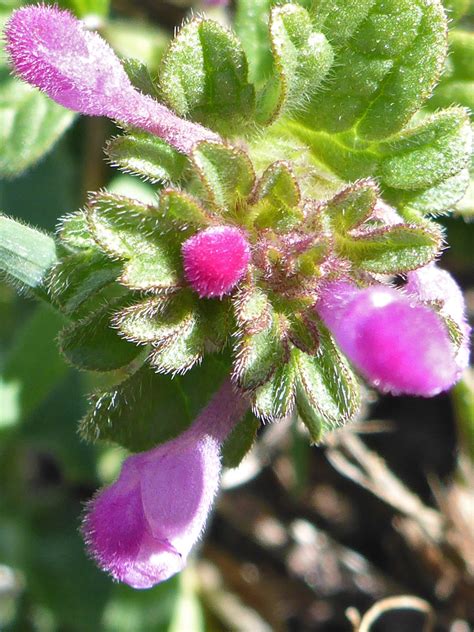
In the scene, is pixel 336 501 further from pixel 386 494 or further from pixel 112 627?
pixel 112 627

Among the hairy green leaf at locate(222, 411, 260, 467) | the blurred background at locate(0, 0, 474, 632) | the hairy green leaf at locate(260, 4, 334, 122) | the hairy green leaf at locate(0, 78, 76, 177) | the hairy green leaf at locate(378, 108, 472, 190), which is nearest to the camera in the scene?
the hairy green leaf at locate(260, 4, 334, 122)

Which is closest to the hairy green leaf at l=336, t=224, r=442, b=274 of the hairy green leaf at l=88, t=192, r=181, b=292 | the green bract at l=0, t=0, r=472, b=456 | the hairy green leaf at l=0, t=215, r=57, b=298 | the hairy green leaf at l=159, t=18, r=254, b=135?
the green bract at l=0, t=0, r=472, b=456

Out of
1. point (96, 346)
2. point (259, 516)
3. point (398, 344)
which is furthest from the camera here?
point (259, 516)

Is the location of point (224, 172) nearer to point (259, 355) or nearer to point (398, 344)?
point (259, 355)

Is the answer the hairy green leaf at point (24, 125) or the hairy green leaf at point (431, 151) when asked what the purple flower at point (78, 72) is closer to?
the hairy green leaf at point (431, 151)

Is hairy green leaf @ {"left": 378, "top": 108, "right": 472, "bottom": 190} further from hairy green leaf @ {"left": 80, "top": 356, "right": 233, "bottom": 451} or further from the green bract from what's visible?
hairy green leaf @ {"left": 80, "top": 356, "right": 233, "bottom": 451}

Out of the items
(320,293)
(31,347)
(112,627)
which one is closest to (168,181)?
(320,293)

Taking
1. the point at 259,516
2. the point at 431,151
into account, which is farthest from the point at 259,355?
the point at 259,516
